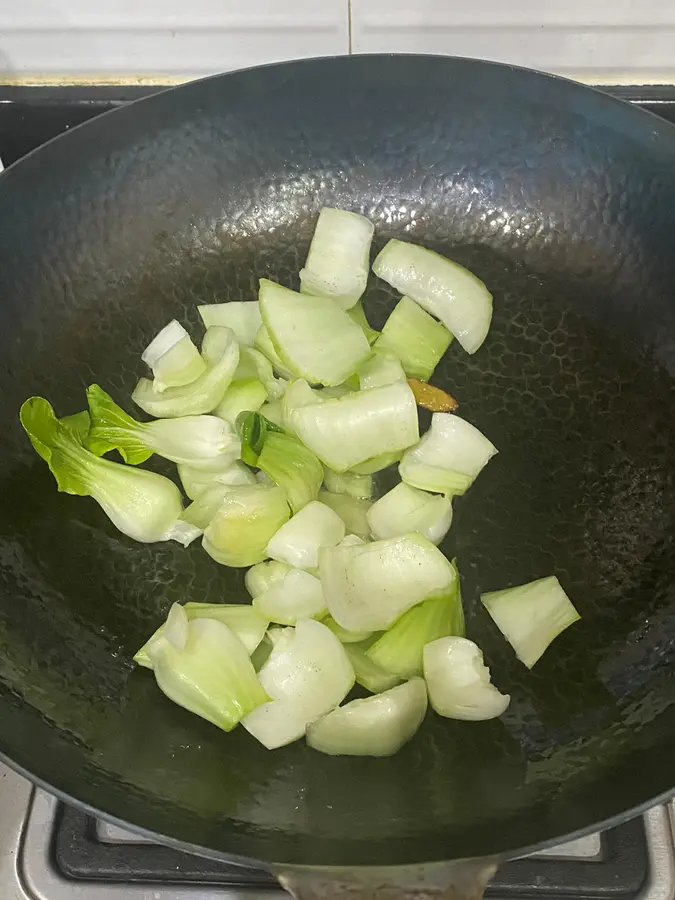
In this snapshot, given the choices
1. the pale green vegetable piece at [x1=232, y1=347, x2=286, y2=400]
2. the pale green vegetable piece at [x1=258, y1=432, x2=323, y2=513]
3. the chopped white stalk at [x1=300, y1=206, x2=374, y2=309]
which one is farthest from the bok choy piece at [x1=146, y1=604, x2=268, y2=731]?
the chopped white stalk at [x1=300, y1=206, x2=374, y2=309]

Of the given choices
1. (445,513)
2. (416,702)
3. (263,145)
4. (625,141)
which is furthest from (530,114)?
(416,702)

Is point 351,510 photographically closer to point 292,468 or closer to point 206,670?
point 292,468

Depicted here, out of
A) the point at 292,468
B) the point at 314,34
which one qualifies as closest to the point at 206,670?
the point at 292,468

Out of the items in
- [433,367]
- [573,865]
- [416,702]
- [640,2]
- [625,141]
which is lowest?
[573,865]

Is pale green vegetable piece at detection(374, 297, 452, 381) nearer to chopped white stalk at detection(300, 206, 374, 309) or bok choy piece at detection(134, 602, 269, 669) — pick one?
chopped white stalk at detection(300, 206, 374, 309)

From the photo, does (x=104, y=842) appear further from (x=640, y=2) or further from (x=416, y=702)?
(x=640, y=2)

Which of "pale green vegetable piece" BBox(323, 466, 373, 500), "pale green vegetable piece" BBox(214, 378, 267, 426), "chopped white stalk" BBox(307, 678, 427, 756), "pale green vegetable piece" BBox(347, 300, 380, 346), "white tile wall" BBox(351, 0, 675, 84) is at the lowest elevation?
"chopped white stalk" BBox(307, 678, 427, 756)
